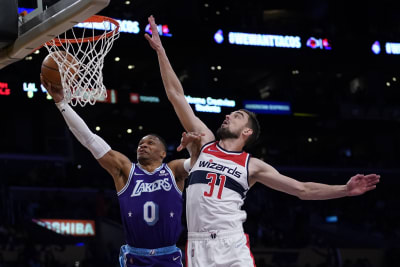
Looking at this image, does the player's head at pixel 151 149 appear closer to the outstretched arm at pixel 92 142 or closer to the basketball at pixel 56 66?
the outstretched arm at pixel 92 142

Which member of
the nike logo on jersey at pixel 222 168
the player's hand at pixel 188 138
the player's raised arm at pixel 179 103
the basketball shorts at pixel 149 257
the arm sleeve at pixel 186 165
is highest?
the player's raised arm at pixel 179 103

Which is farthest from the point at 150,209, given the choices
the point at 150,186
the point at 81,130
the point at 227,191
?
the point at 227,191

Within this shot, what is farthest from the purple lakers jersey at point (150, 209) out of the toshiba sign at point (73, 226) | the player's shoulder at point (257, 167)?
the toshiba sign at point (73, 226)

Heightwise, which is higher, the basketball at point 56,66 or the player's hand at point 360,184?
the basketball at point 56,66

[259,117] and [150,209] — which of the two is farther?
[259,117]

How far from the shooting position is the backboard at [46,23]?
4453mm

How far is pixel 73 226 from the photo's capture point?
16906mm

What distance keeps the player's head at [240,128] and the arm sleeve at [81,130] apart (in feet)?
3.73

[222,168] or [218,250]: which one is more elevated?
[222,168]

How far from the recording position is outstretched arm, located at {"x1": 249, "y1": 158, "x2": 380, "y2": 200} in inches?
180

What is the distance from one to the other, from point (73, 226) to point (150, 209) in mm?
11852

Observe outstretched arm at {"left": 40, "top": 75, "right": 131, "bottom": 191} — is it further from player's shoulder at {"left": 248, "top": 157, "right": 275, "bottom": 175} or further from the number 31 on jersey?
player's shoulder at {"left": 248, "top": 157, "right": 275, "bottom": 175}

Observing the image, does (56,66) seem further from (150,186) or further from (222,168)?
(222,168)

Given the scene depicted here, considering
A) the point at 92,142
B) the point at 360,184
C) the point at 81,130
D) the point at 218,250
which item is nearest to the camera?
the point at 360,184
